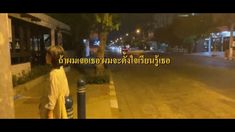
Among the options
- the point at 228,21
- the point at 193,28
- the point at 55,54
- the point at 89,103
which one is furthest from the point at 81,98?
the point at 193,28

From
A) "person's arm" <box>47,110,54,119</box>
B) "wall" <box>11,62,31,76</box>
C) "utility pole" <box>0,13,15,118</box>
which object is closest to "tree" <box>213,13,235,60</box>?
"wall" <box>11,62,31,76</box>

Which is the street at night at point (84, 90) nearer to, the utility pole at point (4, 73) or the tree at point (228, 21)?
the utility pole at point (4, 73)

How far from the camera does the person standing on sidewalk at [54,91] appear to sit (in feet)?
15.3

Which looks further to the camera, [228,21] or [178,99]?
[228,21]

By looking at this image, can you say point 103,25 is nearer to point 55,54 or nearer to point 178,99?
point 178,99

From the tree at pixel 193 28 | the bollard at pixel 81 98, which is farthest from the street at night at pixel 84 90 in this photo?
the tree at pixel 193 28

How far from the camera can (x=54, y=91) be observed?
183 inches

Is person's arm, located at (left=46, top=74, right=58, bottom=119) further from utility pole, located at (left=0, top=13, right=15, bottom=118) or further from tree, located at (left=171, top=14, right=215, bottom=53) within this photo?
tree, located at (left=171, top=14, right=215, bottom=53)

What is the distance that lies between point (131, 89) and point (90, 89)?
5.22 ft

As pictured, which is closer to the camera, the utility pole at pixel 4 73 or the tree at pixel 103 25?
the utility pole at pixel 4 73

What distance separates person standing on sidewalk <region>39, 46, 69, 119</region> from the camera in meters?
4.65

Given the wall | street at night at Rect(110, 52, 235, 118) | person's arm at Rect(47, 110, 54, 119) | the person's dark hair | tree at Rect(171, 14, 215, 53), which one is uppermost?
tree at Rect(171, 14, 215, 53)
